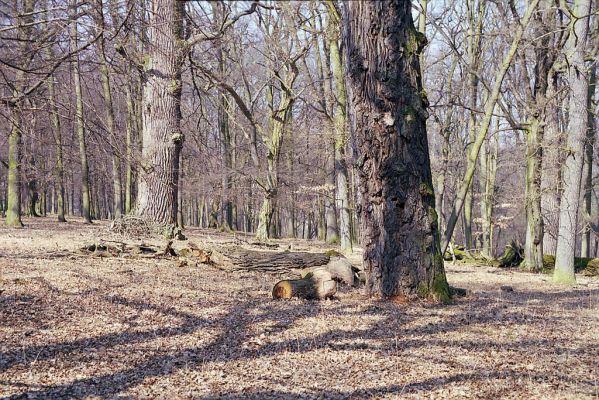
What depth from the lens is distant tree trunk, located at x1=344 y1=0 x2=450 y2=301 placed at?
6.59 metres

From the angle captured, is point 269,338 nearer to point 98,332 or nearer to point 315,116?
point 98,332

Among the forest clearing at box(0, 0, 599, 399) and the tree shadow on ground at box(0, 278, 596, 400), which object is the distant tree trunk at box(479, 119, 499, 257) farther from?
the tree shadow on ground at box(0, 278, 596, 400)

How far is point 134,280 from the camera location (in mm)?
7809

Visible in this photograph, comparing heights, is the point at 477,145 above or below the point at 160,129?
below

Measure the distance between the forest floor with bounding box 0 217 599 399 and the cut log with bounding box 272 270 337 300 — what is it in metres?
0.19

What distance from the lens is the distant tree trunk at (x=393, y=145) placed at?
6586 mm

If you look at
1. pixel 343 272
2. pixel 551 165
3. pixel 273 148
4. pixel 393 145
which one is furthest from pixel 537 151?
pixel 393 145

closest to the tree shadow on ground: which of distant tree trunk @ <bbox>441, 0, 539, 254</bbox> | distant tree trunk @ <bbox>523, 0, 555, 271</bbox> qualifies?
distant tree trunk @ <bbox>441, 0, 539, 254</bbox>

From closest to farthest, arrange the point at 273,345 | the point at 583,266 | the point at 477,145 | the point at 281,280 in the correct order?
1. the point at 273,345
2. the point at 281,280
3. the point at 477,145
4. the point at 583,266

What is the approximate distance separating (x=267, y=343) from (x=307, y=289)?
2285mm

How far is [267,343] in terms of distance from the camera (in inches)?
197

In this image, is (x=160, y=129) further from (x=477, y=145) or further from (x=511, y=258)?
(x=511, y=258)

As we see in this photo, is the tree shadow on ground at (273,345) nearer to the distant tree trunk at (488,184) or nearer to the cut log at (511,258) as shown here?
the cut log at (511,258)

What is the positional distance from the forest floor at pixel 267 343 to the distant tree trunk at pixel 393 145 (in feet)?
1.74
